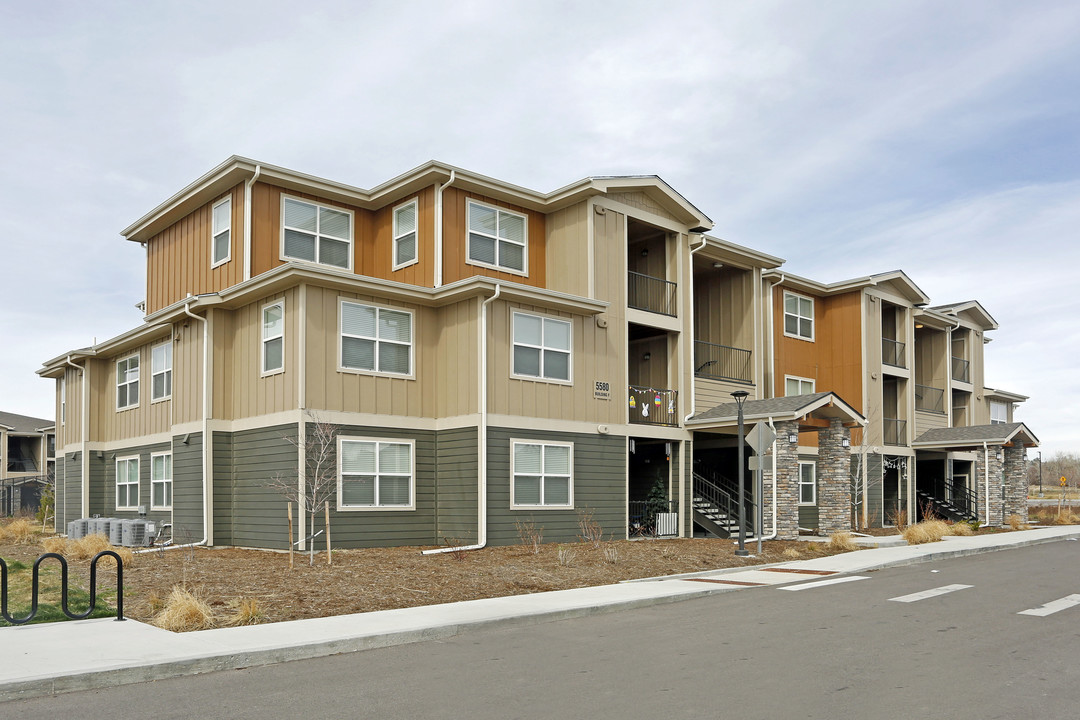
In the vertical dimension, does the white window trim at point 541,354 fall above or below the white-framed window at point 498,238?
below

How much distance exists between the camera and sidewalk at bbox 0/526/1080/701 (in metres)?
8.38

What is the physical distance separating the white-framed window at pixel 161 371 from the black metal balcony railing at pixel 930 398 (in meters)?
29.3

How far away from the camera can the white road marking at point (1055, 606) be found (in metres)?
12.3

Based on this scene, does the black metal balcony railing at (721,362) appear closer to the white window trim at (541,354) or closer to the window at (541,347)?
the white window trim at (541,354)

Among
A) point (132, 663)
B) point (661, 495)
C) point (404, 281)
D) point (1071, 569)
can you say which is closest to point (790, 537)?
point (661, 495)

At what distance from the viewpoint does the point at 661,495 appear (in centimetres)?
2516

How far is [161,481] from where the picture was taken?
24.0 m

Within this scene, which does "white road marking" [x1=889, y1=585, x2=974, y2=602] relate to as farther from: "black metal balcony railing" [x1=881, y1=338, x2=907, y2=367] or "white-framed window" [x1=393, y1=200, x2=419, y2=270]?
"black metal balcony railing" [x1=881, y1=338, x2=907, y2=367]

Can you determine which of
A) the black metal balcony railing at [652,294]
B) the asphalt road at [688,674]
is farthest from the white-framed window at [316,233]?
the asphalt road at [688,674]

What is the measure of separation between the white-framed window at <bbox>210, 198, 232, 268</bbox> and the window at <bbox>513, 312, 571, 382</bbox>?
7.20m

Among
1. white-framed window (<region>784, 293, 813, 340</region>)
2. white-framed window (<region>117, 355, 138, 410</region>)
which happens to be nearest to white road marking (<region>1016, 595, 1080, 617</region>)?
white-framed window (<region>784, 293, 813, 340</region>)

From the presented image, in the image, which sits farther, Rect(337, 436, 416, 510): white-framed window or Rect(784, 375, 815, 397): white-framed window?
Rect(784, 375, 815, 397): white-framed window

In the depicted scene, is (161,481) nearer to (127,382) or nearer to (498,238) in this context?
(127,382)

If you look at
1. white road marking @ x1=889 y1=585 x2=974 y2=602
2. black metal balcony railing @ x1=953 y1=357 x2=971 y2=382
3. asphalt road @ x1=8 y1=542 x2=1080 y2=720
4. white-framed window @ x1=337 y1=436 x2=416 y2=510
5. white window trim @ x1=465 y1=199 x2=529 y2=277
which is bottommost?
white road marking @ x1=889 y1=585 x2=974 y2=602
